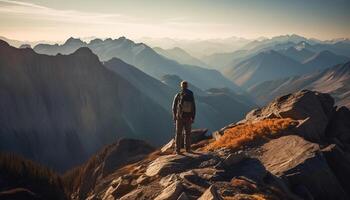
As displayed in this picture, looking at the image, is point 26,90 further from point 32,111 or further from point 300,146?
point 300,146

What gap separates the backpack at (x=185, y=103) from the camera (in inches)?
810

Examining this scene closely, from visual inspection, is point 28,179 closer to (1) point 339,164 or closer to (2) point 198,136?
(2) point 198,136

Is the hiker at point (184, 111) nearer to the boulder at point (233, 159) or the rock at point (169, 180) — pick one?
the boulder at point (233, 159)

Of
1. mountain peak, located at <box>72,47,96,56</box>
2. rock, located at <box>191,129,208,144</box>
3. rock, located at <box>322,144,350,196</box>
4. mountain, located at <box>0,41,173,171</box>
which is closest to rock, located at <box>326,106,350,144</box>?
rock, located at <box>322,144,350,196</box>

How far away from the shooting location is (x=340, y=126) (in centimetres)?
2980

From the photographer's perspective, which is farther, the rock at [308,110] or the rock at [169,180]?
the rock at [308,110]

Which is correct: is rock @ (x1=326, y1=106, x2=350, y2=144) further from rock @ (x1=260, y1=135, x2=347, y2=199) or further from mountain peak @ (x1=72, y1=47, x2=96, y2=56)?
mountain peak @ (x1=72, y1=47, x2=96, y2=56)

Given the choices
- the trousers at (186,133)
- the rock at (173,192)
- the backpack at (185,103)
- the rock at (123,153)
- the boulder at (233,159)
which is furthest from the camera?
the rock at (123,153)

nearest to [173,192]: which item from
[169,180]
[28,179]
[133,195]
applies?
[169,180]

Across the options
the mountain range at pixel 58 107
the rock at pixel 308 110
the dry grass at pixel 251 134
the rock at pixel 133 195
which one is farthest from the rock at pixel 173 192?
the mountain range at pixel 58 107

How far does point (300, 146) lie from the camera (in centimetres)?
2170

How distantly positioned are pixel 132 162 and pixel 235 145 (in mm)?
8835

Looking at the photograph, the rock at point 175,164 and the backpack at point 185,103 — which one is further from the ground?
the backpack at point 185,103

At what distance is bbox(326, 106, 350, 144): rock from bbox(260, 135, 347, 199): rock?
880 cm
